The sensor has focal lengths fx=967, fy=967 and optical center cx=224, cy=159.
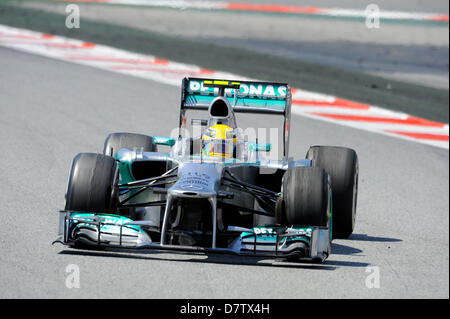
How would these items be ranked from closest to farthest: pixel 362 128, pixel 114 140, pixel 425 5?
pixel 114 140 < pixel 362 128 < pixel 425 5

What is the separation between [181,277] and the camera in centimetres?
690

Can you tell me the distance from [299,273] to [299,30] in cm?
1613

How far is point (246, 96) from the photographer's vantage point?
955 centimetres

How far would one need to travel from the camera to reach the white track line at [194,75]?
14367 millimetres

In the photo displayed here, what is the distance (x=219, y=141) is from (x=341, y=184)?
3.98 ft

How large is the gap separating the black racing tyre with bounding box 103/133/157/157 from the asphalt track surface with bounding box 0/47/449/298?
74cm

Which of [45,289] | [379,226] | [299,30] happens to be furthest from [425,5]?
[45,289]

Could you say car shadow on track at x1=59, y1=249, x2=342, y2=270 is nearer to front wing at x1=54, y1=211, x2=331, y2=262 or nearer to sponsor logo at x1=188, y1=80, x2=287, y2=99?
front wing at x1=54, y1=211, x2=331, y2=262

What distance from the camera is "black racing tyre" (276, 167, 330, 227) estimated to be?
7688 mm

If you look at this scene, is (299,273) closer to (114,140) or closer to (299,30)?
(114,140)
